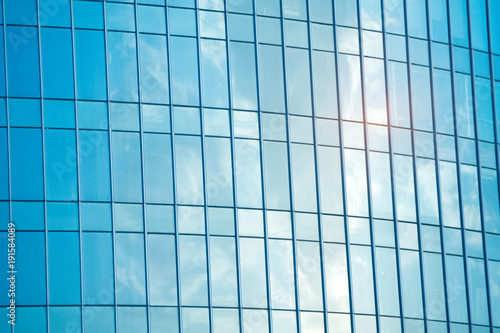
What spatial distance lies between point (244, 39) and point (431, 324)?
12990 millimetres

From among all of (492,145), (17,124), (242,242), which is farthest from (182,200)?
(492,145)

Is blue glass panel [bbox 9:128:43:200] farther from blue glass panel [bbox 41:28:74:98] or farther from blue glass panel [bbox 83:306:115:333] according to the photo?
blue glass panel [bbox 83:306:115:333]

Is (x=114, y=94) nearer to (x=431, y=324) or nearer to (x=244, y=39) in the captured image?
(x=244, y=39)

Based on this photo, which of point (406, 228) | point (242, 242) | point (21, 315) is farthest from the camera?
point (406, 228)

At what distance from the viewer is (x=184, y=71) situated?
4084 centimetres

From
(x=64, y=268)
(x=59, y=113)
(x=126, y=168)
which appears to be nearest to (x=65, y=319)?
(x=64, y=268)

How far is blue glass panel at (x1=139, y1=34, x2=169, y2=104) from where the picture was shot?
1583 inches

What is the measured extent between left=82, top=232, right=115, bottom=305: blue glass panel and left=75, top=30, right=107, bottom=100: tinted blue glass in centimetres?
506

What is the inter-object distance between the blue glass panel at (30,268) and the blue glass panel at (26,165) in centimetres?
142

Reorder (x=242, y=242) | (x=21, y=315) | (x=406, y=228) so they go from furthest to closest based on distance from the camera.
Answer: (x=406, y=228) → (x=242, y=242) → (x=21, y=315)

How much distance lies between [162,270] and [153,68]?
7.34 m

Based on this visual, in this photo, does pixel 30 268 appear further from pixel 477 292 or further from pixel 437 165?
pixel 477 292

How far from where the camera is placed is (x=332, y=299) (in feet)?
135

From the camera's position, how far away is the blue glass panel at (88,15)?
39906 millimetres
